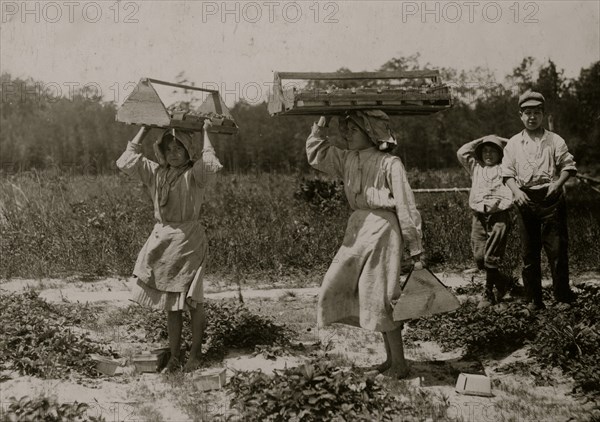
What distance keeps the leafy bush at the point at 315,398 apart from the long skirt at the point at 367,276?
23.6 inches

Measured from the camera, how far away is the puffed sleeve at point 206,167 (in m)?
5.20

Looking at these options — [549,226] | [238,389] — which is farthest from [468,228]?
[238,389]

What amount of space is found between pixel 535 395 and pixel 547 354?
57 centimetres

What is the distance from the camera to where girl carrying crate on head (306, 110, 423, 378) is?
4922 mm

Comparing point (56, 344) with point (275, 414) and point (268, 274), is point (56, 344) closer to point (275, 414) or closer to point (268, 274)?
point (275, 414)

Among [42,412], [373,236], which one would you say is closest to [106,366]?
[42,412]

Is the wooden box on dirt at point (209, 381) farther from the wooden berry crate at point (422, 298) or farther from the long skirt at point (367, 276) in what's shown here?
the wooden berry crate at point (422, 298)

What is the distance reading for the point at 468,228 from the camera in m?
10.9

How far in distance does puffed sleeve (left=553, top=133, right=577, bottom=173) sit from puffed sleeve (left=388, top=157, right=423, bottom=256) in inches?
76.4

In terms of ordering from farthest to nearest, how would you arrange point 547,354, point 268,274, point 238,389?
point 268,274 < point 547,354 < point 238,389

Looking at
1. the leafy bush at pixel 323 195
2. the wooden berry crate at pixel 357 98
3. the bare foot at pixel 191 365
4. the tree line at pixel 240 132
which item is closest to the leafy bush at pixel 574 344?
the wooden berry crate at pixel 357 98

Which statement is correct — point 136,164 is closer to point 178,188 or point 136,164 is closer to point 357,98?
point 178,188

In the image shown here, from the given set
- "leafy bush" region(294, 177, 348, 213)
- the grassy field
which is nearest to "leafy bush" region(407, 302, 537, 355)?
the grassy field

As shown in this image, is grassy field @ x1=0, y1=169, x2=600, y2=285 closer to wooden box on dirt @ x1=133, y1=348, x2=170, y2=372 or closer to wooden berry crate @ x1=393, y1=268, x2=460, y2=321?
wooden box on dirt @ x1=133, y1=348, x2=170, y2=372
